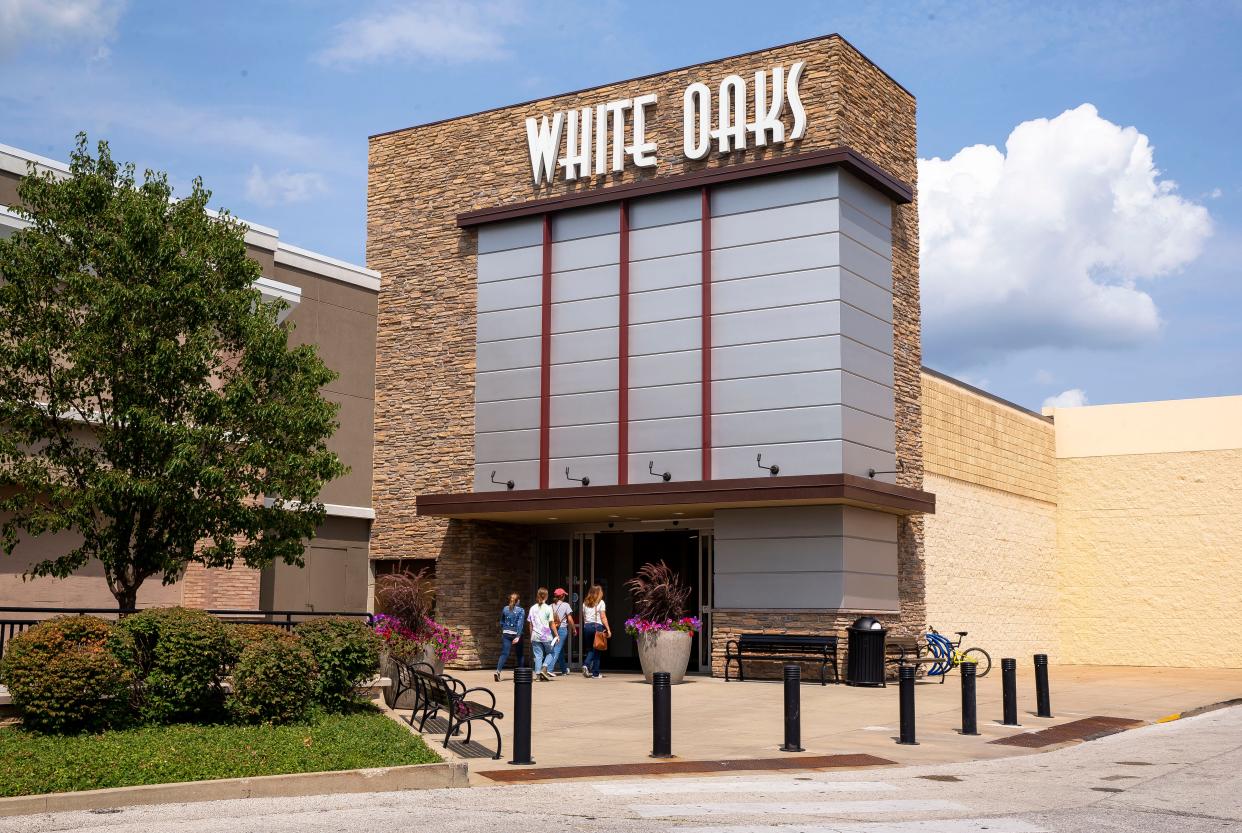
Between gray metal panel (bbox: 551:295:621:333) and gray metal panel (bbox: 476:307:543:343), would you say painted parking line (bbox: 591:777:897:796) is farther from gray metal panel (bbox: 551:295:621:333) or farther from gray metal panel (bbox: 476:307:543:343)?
gray metal panel (bbox: 476:307:543:343)

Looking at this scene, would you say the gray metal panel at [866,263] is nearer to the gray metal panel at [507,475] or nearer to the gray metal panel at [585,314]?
the gray metal panel at [585,314]

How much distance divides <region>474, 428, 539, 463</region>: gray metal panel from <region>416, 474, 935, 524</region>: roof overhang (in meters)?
0.85

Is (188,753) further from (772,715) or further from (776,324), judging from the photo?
(776,324)

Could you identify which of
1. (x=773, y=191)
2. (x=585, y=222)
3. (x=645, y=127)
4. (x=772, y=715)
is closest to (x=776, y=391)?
(x=773, y=191)

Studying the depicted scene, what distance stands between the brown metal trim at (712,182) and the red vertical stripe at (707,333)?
0.55 m

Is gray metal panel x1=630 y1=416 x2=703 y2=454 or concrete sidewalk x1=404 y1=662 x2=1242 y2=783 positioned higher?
gray metal panel x1=630 y1=416 x2=703 y2=454

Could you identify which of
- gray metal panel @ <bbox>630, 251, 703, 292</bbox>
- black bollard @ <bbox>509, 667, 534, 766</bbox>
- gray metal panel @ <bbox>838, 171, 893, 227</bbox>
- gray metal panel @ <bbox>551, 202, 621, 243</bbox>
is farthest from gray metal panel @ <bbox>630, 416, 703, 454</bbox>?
black bollard @ <bbox>509, 667, 534, 766</bbox>

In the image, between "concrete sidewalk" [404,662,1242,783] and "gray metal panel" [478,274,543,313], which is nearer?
"concrete sidewalk" [404,662,1242,783]

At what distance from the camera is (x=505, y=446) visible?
92.3ft

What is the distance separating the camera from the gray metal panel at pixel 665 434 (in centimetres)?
2575

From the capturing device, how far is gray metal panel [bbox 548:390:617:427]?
2680cm

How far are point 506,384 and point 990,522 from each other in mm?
12529

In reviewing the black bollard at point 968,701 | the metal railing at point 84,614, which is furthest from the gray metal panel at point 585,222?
the black bollard at point 968,701

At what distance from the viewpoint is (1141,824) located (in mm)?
9875
